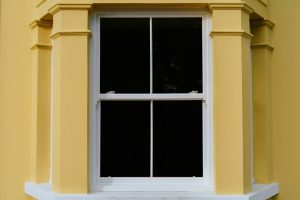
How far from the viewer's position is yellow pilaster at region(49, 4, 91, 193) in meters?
4.44

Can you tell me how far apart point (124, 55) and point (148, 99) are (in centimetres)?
49

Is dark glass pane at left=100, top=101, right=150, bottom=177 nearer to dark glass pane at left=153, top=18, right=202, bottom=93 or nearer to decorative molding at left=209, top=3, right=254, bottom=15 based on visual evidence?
dark glass pane at left=153, top=18, right=202, bottom=93

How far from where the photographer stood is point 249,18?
4988 mm

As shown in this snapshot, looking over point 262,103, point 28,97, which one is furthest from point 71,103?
point 262,103

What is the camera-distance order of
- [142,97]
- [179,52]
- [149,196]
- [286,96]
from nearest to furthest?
[149,196] < [142,97] < [179,52] < [286,96]

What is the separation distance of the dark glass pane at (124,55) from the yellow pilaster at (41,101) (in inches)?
31.7

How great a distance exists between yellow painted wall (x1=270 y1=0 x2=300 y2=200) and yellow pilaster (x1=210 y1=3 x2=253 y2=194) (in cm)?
81

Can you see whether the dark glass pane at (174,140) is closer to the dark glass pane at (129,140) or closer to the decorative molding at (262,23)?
the dark glass pane at (129,140)

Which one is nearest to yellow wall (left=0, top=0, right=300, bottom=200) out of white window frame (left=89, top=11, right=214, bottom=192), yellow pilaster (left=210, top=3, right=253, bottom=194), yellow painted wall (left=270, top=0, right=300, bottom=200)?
yellow painted wall (left=270, top=0, right=300, bottom=200)

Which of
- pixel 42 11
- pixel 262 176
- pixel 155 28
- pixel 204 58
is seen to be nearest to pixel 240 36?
pixel 204 58

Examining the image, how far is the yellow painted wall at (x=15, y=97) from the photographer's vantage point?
520 cm

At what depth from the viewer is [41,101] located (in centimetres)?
516

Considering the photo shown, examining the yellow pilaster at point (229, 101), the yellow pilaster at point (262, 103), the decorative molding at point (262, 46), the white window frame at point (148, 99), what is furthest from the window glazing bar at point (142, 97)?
the decorative molding at point (262, 46)

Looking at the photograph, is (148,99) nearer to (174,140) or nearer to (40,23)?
(174,140)
